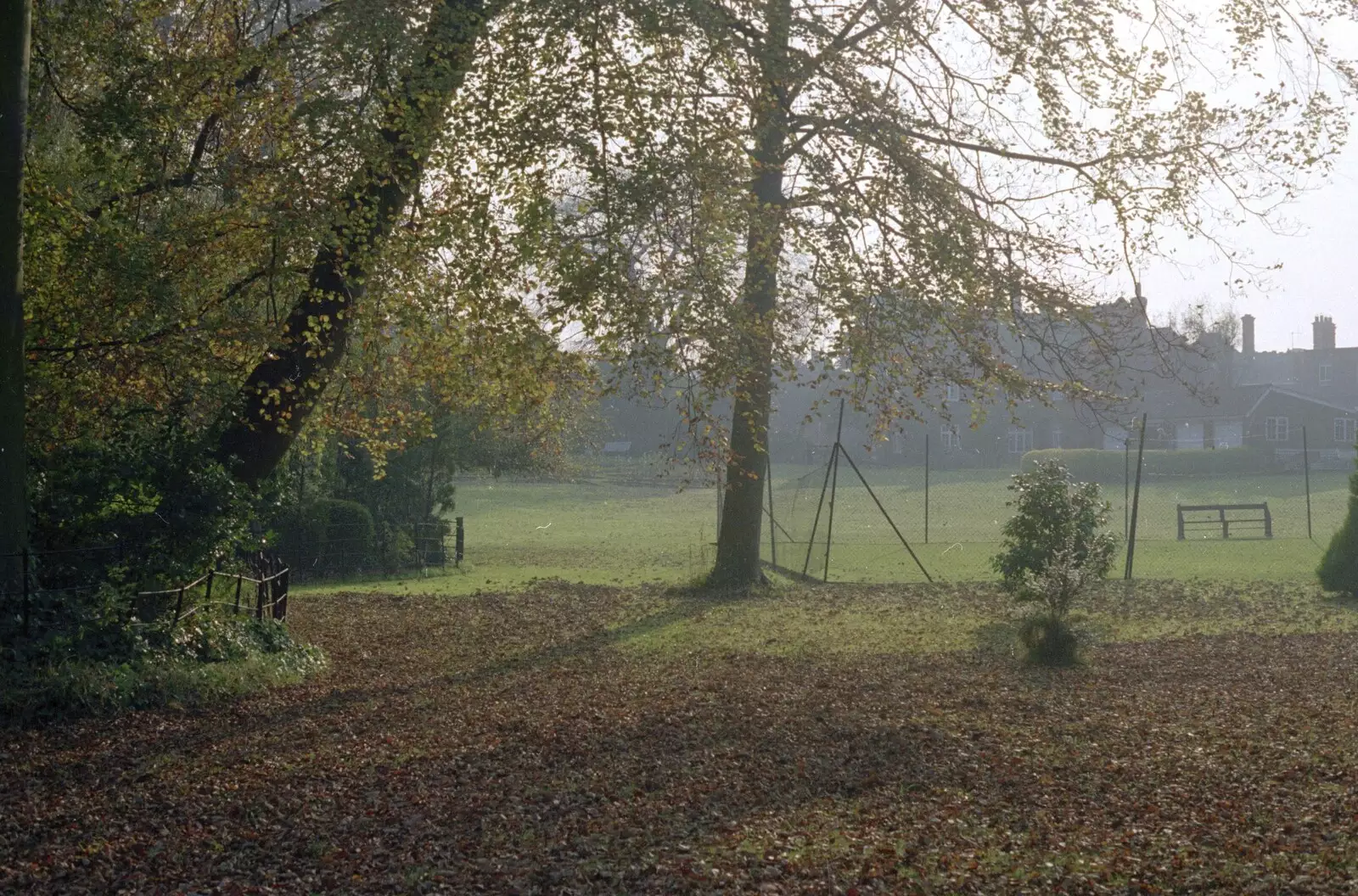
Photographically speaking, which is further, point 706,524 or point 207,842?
point 706,524

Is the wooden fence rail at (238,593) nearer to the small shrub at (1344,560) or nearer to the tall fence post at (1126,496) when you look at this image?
the tall fence post at (1126,496)

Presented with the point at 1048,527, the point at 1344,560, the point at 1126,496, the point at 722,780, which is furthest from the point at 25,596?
the point at 1126,496

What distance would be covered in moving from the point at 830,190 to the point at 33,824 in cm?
786

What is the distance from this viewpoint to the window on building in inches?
2542

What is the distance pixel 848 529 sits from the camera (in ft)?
121

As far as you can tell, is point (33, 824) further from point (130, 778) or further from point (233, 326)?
point (233, 326)

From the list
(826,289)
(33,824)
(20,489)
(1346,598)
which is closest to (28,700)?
(20,489)

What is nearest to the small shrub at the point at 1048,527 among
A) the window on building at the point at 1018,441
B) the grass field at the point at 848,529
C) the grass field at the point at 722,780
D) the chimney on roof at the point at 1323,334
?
the grass field at the point at 722,780

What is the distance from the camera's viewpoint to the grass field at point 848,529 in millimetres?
23578

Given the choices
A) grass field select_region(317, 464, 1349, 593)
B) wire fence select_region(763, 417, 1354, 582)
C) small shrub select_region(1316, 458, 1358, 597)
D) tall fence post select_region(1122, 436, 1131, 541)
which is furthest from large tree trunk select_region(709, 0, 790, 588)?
small shrub select_region(1316, 458, 1358, 597)

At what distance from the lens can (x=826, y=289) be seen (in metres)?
10.6

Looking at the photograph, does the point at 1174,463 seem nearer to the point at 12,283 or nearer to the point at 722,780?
the point at 722,780

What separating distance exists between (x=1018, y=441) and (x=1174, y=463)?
1572cm

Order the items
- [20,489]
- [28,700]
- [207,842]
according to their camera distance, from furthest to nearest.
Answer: [20,489], [28,700], [207,842]
